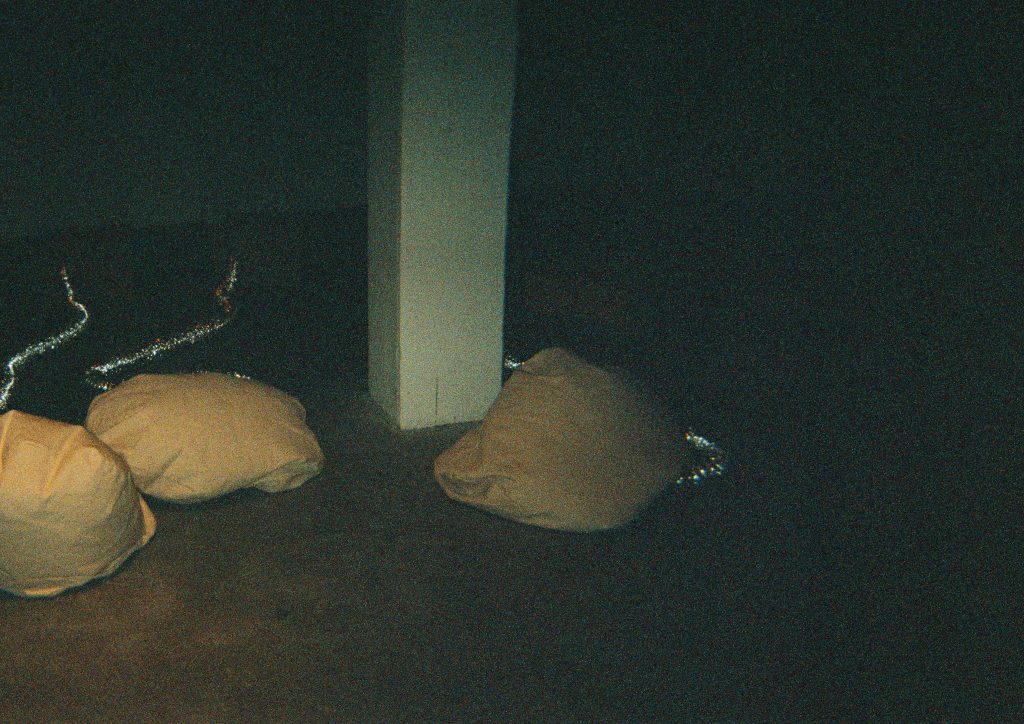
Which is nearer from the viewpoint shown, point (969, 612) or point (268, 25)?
point (969, 612)

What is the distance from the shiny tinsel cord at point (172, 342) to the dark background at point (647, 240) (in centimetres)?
10

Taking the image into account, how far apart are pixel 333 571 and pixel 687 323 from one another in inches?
131

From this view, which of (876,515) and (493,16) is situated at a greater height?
(493,16)

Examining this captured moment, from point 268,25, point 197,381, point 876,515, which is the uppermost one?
point 268,25

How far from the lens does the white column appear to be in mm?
3668

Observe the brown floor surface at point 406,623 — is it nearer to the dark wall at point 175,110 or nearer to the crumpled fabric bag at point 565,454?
the crumpled fabric bag at point 565,454

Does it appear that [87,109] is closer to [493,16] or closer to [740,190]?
[493,16]

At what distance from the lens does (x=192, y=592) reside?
2738mm

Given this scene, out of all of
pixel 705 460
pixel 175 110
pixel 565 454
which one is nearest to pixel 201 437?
pixel 565 454

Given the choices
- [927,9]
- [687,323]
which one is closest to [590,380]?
[687,323]

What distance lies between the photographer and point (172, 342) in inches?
205

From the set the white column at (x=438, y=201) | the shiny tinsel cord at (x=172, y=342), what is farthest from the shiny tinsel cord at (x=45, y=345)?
the white column at (x=438, y=201)

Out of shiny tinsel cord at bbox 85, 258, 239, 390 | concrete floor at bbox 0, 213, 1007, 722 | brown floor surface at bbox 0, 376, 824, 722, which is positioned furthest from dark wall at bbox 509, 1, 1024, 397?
brown floor surface at bbox 0, 376, 824, 722

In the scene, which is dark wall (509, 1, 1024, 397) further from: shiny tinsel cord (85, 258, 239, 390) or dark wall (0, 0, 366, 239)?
shiny tinsel cord (85, 258, 239, 390)
